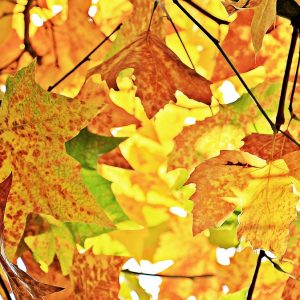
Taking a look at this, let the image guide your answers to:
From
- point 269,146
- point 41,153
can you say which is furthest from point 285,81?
point 41,153

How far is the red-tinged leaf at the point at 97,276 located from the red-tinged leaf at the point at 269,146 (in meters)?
0.12

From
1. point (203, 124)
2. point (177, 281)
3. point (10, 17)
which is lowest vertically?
point (177, 281)

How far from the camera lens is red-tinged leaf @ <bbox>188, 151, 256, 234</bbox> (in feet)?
1.33

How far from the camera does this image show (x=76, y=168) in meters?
0.36

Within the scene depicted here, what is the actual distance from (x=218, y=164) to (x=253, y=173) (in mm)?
27

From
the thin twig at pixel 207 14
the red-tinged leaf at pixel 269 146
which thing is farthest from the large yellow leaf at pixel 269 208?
the thin twig at pixel 207 14

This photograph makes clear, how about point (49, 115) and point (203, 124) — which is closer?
point (49, 115)

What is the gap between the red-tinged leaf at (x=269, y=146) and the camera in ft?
1.40

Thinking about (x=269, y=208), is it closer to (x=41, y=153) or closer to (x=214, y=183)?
(x=214, y=183)

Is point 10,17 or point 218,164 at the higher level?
point 10,17

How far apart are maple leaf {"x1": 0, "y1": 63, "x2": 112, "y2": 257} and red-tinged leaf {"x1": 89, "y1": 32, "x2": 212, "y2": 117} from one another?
50mm

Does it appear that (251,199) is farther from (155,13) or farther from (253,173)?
(155,13)

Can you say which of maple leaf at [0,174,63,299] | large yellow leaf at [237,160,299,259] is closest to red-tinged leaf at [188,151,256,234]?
large yellow leaf at [237,160,299,259]

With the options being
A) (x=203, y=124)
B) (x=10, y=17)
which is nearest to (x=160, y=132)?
(x=203, y=124)
